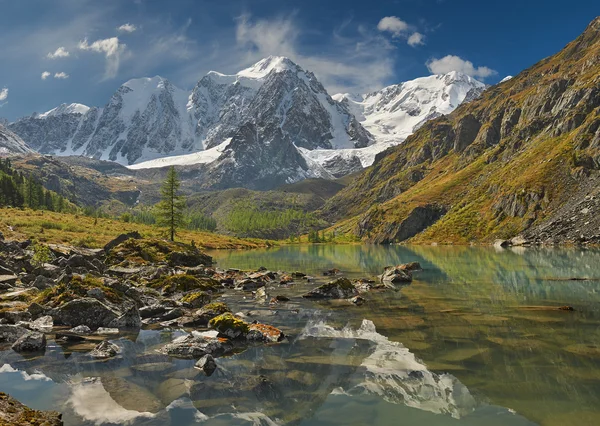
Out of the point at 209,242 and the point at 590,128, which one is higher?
the point at 590,128

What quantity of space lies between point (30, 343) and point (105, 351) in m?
3.55

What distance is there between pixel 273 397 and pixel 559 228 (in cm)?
12988

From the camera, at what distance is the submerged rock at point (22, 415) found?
9.73 metres

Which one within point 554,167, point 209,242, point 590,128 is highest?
point 590,128

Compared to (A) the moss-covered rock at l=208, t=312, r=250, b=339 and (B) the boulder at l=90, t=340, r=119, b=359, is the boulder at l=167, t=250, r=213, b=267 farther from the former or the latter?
(B) the boulder at l=90, t=340, r=119, b=359

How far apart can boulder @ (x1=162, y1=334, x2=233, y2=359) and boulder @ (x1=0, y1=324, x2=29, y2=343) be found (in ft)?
24.9

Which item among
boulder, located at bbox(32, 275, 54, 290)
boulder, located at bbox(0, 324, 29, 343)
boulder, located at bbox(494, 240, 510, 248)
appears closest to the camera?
boulder, located at bbox(0, 324, 29, 343)

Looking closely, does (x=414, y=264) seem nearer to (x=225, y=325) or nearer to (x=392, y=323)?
(x=392, y=323)

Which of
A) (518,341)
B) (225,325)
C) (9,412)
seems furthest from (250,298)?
(9,412)

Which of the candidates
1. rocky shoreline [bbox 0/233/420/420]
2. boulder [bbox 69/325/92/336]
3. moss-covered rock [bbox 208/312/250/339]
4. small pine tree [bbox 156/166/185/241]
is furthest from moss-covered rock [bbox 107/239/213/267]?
moss-covered rock [bbox 208/312/250/339]

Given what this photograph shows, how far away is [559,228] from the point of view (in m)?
118

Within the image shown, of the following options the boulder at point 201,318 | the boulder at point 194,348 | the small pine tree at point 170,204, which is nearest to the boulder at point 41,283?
the boulder at point 201,318

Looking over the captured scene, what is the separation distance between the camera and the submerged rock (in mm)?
9734

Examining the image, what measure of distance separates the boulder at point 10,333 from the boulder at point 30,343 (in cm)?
142
